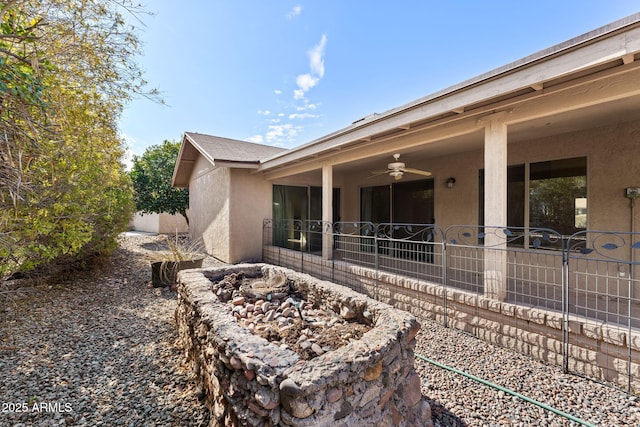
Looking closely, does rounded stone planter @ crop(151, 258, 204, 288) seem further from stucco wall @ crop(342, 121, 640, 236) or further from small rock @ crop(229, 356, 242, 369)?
stucco wall @ crop(342, 121, 640, 236)

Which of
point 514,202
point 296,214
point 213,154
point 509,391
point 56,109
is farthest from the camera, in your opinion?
point 296,214

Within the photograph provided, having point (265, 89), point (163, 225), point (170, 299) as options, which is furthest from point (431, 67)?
point (163, 225)

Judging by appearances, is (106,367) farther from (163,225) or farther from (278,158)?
(163,225)

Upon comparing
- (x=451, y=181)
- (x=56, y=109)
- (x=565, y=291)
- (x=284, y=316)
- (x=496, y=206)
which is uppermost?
(x=56, y=109)

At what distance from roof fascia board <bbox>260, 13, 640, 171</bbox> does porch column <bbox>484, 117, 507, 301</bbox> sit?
61cm

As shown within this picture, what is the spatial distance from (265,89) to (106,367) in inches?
428

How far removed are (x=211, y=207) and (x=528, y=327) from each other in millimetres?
9877

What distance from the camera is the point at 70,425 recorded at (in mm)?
2412

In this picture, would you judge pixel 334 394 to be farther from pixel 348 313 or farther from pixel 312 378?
pixel 348 313

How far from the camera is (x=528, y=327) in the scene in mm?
3455

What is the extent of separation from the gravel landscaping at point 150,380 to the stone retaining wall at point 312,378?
48cm

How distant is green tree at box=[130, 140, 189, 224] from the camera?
14609mm

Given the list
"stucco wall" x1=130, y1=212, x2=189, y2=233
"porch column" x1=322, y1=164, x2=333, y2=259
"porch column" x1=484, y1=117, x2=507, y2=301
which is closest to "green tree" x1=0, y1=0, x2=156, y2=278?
"porch column" x1=322, y1=164, x2=333, y2=259

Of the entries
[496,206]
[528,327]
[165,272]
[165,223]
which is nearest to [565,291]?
[528,327]
